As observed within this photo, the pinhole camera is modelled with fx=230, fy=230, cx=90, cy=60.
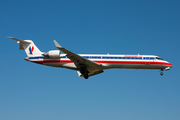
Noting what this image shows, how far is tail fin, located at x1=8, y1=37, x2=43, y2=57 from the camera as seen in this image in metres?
30.0

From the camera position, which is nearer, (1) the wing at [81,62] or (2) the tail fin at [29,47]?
(1) the wing at [81,62]

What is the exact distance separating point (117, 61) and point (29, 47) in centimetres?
1170

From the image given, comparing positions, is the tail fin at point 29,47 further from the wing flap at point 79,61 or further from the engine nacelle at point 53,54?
the wing flap at point 79,61

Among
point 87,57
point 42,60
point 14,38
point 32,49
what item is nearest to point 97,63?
point 87,57

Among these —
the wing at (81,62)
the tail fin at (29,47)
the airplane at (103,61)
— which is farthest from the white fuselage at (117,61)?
the tail fin at (29,47)

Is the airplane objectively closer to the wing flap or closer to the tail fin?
the wing flap

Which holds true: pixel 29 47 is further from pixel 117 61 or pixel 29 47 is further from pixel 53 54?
pixel 117 61

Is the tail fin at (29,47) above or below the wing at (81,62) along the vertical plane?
above

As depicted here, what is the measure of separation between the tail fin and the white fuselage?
3.94 feet

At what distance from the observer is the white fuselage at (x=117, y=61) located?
1121 inches

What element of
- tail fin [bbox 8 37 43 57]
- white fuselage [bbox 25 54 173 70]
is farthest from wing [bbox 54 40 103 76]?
tail fin [bbox 8 37 43 57]

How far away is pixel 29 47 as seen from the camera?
30391 mm

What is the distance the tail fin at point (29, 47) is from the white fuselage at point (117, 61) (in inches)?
47.3

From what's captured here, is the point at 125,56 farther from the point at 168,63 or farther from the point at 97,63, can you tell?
the point at 168,63
